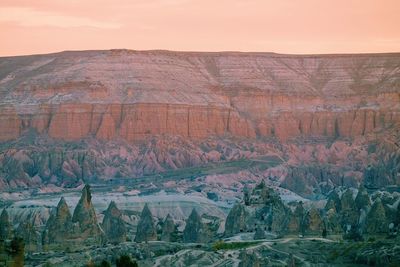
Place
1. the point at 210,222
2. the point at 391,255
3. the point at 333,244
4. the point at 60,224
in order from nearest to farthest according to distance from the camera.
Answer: the point at 391,255, the point at 333,244, the point at 60,224, the point at 210,222

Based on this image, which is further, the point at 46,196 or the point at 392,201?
the point at 46,196

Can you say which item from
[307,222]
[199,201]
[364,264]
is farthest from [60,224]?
[199,201]

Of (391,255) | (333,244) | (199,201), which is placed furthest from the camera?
(199,201)

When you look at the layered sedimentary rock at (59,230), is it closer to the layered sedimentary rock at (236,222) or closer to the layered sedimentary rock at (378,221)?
the layered sedimentary rock at (236,222)

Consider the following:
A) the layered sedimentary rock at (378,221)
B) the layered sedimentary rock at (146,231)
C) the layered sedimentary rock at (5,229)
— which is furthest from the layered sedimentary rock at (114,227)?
the layered sedimentary rock at (378,221)

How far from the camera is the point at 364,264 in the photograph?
12444 centimetres

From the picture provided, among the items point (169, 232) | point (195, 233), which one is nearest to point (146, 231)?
point (169, 232)

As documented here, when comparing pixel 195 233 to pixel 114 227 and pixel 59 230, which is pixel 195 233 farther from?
pixel 59 230

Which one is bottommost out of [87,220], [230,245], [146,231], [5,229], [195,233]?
[195,233]

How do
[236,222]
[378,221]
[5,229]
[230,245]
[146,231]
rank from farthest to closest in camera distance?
[236,222] → [146,231] → [378,221] → [230,245] → [5,229]

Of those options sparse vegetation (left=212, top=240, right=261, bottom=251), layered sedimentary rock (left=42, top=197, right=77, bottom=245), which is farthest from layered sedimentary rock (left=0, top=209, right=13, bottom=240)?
sparse vegetation (left=212, top=240, right=261, bottom=251)

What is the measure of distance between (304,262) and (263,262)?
3.14 meters

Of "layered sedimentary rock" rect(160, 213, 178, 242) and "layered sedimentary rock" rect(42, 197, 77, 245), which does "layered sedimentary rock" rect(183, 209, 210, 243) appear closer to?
"layered sedimentary rock" rect(160, 213, 178, 242)

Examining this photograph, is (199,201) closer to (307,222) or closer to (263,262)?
(307,222)
